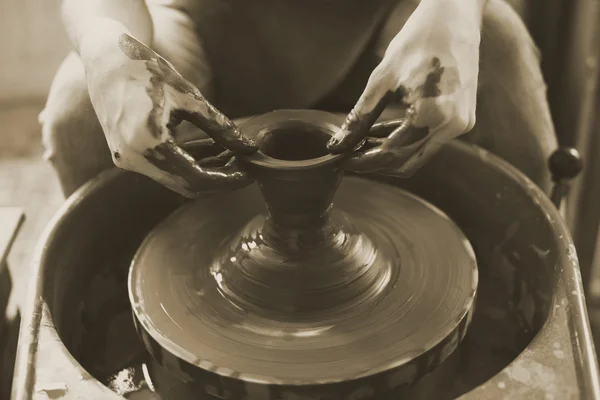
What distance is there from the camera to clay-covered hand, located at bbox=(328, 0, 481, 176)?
969mm

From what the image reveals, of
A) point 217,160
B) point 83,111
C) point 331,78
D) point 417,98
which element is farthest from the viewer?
point 331,78

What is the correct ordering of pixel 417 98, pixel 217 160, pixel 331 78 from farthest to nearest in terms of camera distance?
1. pixel 331 78
2. pixel 217 160
3. pixel 417 98

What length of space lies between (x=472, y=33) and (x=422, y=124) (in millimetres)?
212

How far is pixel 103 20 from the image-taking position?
1.15m

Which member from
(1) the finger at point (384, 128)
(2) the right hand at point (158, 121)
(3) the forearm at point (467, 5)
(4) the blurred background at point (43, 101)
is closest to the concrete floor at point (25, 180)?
(4) the blurred background at point (43, 101)

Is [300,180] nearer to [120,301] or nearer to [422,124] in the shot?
[422,124]

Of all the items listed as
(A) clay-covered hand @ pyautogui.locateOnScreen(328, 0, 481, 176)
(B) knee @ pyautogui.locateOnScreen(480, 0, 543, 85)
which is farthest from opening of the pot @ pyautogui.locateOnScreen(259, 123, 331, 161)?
(B) knee @ pyautogui.locateOnScreen(480, 0, 543, 85)

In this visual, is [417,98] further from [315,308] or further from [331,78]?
[331,78]

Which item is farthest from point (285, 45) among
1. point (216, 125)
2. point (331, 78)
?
point (216, 125)

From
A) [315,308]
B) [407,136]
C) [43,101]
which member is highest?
[407,136]

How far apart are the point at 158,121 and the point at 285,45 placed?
0.53m

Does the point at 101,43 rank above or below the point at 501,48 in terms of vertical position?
above

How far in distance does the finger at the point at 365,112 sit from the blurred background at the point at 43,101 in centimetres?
86

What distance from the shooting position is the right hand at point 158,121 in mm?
971
